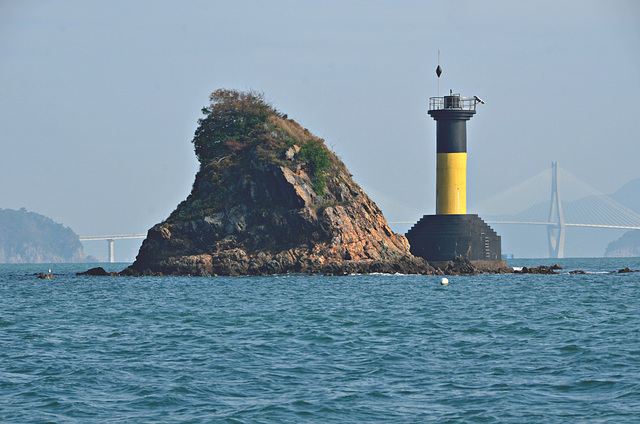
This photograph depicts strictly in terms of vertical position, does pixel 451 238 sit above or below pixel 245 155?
below

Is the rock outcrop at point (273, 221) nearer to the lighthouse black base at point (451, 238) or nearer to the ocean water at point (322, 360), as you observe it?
the lighthouse black base at point (451, 238)

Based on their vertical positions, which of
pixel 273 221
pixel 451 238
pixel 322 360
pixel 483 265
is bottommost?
pixel 322 360

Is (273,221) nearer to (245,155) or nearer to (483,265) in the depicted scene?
(245,155)

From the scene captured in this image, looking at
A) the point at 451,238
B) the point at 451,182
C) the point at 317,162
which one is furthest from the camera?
the point at 317,162

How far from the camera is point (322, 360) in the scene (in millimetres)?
22859

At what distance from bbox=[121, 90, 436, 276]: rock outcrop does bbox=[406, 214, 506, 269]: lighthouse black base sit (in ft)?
4.18

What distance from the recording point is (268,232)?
63625mm

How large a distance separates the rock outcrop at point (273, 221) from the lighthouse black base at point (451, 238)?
1.28 meters

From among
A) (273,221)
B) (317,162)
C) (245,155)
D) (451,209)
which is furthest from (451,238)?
(245,155)

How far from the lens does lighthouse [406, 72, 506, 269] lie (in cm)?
6469

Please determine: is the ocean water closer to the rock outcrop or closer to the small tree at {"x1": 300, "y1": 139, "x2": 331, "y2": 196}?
the rock outcrop

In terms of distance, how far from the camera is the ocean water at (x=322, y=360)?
685 inches

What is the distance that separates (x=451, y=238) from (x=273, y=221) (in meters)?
13.0

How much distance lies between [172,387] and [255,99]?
5492 centimetres
